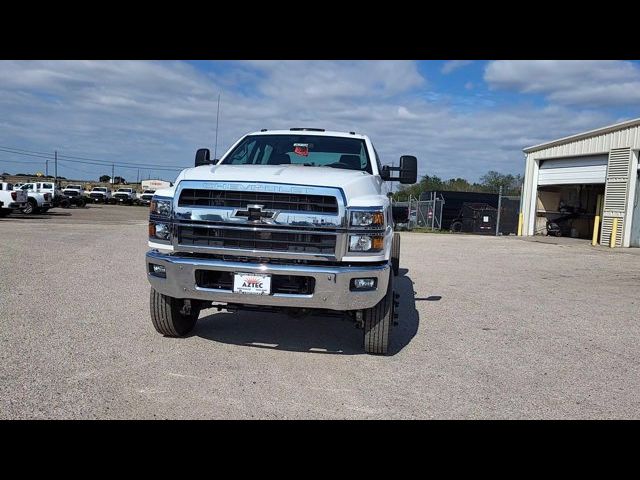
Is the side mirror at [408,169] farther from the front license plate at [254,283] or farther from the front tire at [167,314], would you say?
the front tire at [167,314]

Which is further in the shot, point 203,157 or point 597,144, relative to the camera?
point 597,144

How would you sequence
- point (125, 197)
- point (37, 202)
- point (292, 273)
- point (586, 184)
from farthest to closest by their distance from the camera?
point (125, 197), point (37, 202), point (586, 184), point (292, 273)

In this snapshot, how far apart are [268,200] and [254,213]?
0.52ft

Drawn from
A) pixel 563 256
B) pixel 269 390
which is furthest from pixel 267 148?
pixel 563 256

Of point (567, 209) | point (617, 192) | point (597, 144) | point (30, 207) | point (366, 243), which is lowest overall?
point (30, 207)

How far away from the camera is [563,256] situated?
16531 millimetres

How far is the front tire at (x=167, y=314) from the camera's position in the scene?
5.13 meters

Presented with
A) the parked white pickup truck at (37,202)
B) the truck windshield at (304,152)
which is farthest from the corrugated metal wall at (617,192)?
the parked white pickup truck at (37,202)

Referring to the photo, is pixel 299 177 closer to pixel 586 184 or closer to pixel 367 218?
pixel 367 218

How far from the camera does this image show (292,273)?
4398 millimetres

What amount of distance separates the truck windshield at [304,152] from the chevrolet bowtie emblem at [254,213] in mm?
1758

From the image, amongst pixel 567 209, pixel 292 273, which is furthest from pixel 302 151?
pixel 567 209
